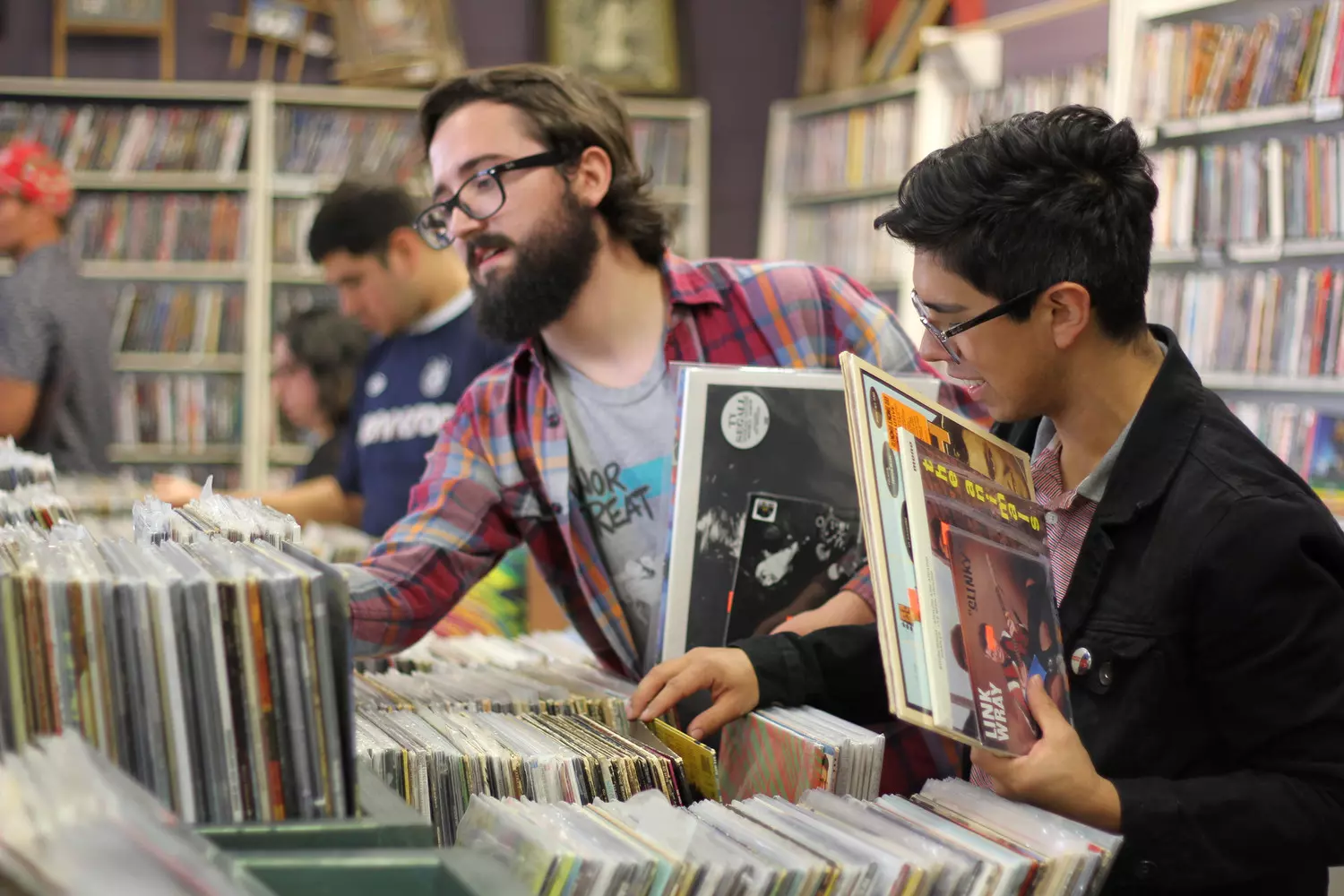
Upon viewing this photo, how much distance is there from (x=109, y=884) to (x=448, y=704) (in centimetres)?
69

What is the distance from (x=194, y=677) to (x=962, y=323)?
713 millimetres

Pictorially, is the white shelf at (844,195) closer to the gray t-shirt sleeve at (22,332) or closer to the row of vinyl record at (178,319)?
the row of vinyl record at (178,319)

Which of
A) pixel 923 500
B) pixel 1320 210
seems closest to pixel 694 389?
pixel 923 500

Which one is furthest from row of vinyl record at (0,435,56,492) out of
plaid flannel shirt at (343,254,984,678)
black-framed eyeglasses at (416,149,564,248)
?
black-framed eyeglasses at (416,149,564,248)

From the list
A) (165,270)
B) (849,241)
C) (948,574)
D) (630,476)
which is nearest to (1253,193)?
(849,241)

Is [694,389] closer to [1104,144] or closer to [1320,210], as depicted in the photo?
[1104,144]

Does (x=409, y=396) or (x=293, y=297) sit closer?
(x=409, y=396)

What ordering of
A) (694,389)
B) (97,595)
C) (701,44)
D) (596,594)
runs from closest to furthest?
1. (97,595)
2. (694,389)
3. (596,594)
4. (701,44)

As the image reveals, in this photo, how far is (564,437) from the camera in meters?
1.77

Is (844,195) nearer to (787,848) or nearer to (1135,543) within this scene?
(1135,543)

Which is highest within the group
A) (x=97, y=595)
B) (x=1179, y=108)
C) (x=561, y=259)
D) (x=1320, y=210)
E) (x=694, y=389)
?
(x=1179, y=108)

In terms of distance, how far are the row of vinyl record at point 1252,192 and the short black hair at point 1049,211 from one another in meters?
2.21

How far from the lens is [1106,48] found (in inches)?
169

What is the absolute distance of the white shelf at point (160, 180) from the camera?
5.00 m
